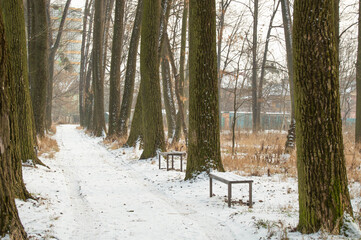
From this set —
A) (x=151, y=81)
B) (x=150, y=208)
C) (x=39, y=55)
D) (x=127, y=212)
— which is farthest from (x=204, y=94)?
(x=39, y=55)

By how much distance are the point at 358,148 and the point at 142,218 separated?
412 inches

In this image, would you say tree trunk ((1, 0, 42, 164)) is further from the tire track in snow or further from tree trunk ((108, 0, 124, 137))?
tree trunk ((108, 0, 124, 137))

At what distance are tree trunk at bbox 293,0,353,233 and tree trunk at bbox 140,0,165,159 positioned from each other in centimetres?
811

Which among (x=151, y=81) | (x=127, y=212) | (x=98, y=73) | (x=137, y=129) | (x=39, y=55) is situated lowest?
(x=127, y=212)

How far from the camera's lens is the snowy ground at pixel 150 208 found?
5.00 metres

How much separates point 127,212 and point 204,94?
11.0 feet

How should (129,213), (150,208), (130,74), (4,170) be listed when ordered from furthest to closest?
(130,74) < (150,208) < (129,213) < (4,170)

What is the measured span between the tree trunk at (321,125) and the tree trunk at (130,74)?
1338 cm

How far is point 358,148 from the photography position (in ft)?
44.2

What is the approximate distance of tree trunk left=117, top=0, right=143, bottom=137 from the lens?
17.4 meters

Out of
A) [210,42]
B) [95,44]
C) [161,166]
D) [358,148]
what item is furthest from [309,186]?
[95,44]

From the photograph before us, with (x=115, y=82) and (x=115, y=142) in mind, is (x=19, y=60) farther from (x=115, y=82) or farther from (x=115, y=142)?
(x=115, y=82)

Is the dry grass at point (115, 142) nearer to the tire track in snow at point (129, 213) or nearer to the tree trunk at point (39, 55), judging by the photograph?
the tree trunk at point (39, 55)

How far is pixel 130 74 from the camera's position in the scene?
61.3 ft
